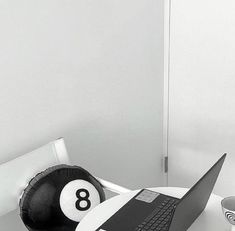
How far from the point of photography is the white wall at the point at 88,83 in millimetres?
2010

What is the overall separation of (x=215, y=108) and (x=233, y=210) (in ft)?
4.07

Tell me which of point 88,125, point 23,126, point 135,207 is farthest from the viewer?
point 88,125

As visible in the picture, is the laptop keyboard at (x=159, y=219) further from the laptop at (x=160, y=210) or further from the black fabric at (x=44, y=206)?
the black fabric at (x=44, y=206)

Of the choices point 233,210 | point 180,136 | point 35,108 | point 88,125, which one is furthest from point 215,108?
point 233,210

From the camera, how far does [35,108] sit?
6.93 feet

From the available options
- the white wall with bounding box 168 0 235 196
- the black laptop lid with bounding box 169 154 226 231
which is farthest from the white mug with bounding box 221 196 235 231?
the white wall with bounding box 168 0 235 196

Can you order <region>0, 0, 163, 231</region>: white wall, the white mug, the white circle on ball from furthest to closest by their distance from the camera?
<region>0, 0, 163, 231</region>: white wall
the white circle on ball
the white mug

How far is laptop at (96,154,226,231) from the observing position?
1451 mm

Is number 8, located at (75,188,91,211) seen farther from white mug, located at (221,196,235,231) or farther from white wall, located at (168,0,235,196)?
white wall, located at (168,0,235,196)

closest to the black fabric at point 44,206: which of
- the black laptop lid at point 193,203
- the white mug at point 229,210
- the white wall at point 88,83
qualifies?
the white wall at point 88,83

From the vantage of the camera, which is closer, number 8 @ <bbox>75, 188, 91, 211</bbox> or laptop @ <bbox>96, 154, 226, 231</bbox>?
laptop @ <bbox>96, 154, 226, 231</bbox>

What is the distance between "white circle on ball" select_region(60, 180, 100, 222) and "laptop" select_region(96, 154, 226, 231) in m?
0.21

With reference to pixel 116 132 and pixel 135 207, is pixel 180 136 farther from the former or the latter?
pixel 135 207

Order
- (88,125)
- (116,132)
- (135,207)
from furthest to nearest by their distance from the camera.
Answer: (116,132) < (88,125) < (135,207)
